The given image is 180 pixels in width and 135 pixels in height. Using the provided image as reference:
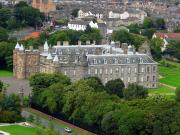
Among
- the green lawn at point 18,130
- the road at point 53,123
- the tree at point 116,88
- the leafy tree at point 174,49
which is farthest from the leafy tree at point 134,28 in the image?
the green lawn at point 18,130

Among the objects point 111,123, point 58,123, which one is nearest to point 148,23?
point 58,123

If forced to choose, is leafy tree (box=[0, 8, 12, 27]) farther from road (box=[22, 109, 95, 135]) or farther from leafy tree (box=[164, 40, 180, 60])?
road (box=[22, 109, 95, 135])

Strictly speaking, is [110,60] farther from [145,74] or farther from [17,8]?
[17,8]

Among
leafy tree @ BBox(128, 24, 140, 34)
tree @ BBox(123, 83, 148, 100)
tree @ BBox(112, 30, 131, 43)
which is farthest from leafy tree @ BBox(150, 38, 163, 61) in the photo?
tree @ BBox(123, 83, 148, 100)

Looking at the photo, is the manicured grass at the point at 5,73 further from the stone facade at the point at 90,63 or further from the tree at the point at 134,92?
the tree at the point at 134,92

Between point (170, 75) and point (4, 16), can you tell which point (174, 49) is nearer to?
point (170, 75)

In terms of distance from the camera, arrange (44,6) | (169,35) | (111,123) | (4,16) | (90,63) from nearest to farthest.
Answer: (111,123)
(90,63)
(169,35)
(4,16)
(44,6)
